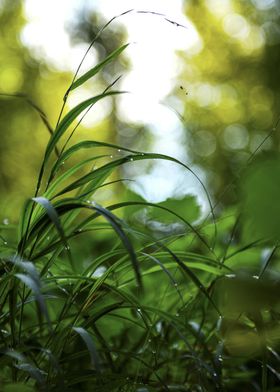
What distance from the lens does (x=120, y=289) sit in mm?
559

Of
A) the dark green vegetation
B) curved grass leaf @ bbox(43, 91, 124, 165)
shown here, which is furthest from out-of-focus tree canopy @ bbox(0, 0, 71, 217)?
curved grass leaf @ bbox(43, 91, 124, 165)

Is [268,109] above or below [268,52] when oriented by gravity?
below

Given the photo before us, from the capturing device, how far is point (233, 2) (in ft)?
29.0

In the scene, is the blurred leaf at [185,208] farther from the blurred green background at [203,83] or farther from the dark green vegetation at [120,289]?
the blurred green background at [203,83]

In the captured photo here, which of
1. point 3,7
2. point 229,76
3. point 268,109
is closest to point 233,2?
point 229,76

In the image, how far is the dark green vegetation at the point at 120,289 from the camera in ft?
0.87

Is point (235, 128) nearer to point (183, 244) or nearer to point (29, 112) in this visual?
point (29, 112)

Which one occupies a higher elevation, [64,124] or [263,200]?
[64,124]

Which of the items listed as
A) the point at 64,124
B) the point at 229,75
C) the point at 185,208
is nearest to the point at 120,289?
the point at 64,124

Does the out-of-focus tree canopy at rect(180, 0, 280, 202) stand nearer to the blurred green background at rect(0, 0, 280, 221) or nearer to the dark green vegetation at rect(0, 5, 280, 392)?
the blurred green background at rect(0, 0, 280, 221)

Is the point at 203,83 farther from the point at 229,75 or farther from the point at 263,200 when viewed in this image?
the point at 263,200

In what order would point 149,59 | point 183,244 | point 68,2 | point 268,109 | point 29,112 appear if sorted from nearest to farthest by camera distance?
point 183,244 < point 149,59 < point 268,109 < point 29,112 < point 68,2

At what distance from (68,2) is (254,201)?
10185 millimetres

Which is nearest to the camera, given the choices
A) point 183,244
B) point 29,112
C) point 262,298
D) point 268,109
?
point 262,298
